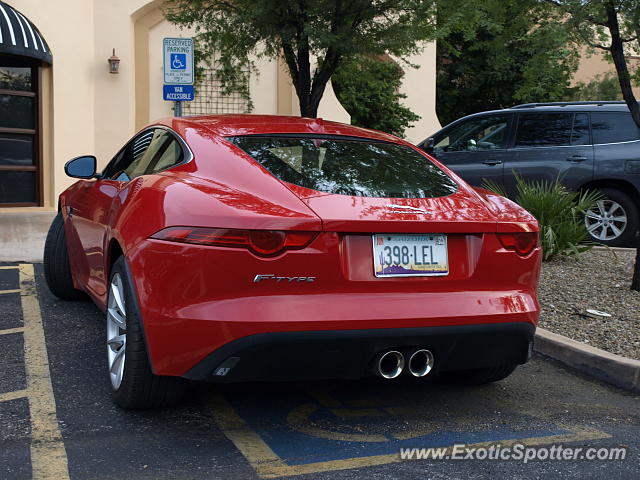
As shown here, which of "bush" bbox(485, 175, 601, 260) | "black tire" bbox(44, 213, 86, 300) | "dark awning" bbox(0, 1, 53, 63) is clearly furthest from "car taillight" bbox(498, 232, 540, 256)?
"dark awning" bbox(0, 1, 53, 63)

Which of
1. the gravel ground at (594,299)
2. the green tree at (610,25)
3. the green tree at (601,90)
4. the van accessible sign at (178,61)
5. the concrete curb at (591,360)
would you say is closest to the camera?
the concrete curb at (591,360)

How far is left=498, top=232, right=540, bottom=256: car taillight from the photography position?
3.64 m

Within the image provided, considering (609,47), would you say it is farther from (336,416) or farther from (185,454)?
(185,454)

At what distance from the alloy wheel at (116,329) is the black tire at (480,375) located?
1834mm

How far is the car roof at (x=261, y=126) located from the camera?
414 cm

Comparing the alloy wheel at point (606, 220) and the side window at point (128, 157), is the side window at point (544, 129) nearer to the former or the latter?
the alloy wheel at point (606, 220)

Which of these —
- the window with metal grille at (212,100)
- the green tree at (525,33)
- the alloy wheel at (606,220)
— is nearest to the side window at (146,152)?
the green tree at (525,33)

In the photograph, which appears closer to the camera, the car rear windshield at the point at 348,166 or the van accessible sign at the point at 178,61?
the car rear windshield at the point at 348,166

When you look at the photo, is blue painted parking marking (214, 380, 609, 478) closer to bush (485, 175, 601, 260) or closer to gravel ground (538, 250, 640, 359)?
gravel ground (538, 250, 640, 359)

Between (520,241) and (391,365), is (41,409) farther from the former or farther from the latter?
(520,241)

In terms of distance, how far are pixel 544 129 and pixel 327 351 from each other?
24.4 ft

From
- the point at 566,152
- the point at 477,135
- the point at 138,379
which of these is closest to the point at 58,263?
the point at 138,379

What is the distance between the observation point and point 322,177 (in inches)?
146

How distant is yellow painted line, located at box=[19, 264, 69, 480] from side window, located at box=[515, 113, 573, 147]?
6398mm
